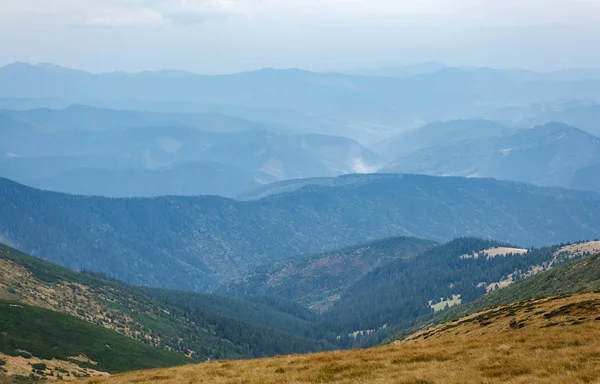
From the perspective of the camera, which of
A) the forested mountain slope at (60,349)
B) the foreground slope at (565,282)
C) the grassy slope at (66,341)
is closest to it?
the forested mountain slope at (60,349)

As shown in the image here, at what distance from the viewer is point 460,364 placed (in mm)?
30391

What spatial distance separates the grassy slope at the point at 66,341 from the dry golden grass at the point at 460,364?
48.7 metres

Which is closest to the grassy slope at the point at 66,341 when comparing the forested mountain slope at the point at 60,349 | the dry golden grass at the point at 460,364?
the forested mountain slope at the point at 60,349

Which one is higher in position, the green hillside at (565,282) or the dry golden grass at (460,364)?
the green hillside at (565,282)

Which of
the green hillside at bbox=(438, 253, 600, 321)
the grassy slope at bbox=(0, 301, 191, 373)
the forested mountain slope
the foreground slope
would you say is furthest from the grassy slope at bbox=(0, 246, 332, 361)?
the green hillside at bbox=(438, 253, 600, 321)

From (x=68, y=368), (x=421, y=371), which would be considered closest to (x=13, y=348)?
(x=68, y=368)

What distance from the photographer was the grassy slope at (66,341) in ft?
279

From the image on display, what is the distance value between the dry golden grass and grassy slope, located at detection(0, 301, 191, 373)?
4866 centimetres

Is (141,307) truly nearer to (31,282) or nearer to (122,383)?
(31,282)

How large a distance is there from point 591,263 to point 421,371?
76400 mm

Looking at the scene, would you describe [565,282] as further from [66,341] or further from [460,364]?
[460,364]

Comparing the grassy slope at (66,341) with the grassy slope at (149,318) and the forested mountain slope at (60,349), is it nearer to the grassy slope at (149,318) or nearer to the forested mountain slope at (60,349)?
the forested mountain slope at (60,349)

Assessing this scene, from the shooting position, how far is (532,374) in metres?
27.0

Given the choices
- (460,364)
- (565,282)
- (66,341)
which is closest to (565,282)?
(565,282)
